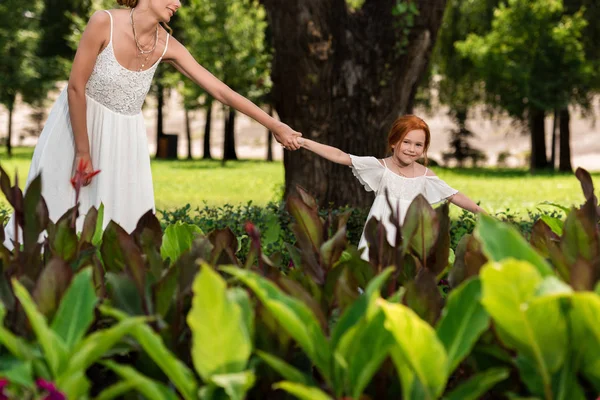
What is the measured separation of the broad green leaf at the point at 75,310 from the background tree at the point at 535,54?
30.8 m

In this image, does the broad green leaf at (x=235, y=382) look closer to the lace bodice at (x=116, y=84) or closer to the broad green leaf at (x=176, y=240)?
the broad green leaf at (x=176, y=240)

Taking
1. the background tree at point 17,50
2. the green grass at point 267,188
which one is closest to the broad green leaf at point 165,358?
the green grass at point 267,188

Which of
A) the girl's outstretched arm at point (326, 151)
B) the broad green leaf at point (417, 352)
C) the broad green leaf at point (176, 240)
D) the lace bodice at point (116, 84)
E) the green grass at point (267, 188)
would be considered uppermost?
the lace bodice at point (116, 84)

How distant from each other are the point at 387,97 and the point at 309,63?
931 mm

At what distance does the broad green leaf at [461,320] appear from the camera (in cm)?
150

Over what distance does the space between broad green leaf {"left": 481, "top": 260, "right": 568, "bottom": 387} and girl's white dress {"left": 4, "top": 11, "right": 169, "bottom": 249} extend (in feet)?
12.2

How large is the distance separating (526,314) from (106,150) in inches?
155

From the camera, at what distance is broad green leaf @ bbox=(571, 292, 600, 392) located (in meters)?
1.39

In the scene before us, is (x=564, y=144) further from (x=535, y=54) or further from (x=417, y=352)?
(x=417, y=352)

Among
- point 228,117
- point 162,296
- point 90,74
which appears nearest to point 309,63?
point 90,74

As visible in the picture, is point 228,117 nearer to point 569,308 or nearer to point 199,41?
point 199,41

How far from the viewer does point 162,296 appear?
1.75 meters

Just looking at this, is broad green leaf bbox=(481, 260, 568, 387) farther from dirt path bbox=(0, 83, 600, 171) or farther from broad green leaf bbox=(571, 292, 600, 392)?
dirt path bbox=(0, 83, 600, 171)

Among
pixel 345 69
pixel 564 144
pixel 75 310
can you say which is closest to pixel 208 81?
pixel 75 310
